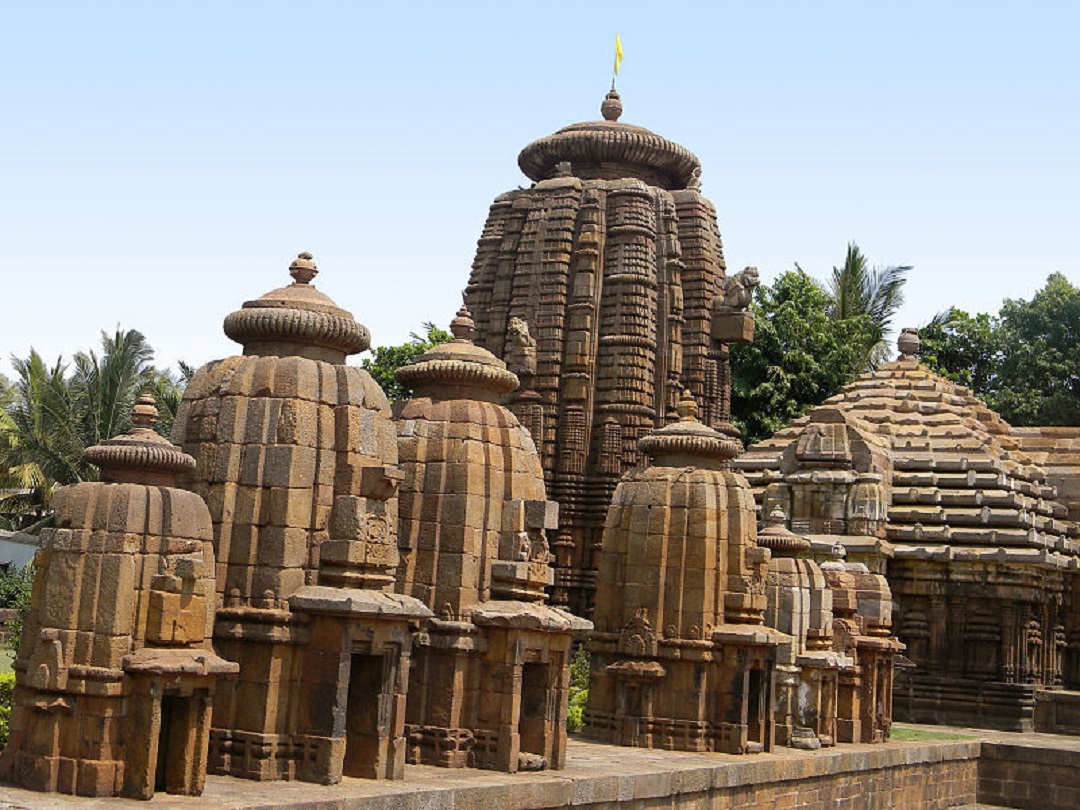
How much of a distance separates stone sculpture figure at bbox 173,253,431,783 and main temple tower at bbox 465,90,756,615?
48.1ft

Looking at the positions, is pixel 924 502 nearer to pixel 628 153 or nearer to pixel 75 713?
pixel 628 153

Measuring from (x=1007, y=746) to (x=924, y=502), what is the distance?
616cm

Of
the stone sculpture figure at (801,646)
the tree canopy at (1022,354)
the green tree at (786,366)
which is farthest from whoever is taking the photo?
the tree canopy at (1022,354)

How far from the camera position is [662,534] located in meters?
22.0

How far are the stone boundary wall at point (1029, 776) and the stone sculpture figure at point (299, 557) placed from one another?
15.8m

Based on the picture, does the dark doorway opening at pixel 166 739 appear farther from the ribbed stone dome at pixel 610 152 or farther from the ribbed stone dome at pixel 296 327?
the ribbed stone dome at pixel 610 152

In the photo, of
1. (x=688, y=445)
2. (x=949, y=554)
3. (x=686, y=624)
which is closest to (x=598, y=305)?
(x=949, y=554)

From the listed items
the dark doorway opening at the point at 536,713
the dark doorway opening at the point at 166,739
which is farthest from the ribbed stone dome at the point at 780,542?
the dark doorway opening at the point at 166,739

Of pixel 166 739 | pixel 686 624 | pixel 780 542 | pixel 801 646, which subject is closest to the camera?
pixel 166 739

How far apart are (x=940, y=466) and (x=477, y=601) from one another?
17.9m

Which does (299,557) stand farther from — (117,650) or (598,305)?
(598,305)

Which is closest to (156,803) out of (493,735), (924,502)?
(493,735)

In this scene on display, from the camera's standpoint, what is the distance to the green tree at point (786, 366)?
4700 centimetres

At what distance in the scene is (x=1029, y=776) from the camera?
27.9 meters
